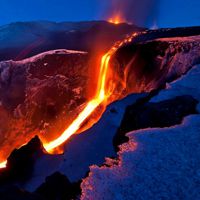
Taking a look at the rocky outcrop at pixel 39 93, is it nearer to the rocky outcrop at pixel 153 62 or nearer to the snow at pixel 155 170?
the rocky outcrop at pixel 153 62

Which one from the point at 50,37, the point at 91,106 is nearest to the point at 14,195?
the point at 91,106

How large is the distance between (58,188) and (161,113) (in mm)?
5416

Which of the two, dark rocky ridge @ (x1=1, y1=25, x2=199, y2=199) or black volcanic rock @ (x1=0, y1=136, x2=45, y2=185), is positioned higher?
dark rocky ridge @ (x1=1, y1=25, x2=199, y2=199)

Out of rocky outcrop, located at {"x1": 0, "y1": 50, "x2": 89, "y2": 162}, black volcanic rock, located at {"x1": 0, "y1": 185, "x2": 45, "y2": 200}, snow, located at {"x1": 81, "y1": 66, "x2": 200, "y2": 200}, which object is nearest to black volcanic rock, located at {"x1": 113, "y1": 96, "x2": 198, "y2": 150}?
snow, located at {"x1": 81, "y1": 66, "x2": 200, "y2": 200}

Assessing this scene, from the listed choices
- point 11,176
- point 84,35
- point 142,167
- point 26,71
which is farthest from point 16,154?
point 84,35

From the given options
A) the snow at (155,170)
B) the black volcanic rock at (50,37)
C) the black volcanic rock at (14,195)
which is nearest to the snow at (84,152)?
the snow at (155,170)

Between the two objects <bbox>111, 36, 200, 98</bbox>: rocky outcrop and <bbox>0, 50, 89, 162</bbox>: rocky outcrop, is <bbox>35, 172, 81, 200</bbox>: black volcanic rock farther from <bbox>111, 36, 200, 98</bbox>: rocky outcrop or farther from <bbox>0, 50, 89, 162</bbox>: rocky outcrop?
<bbox>0, 50, 89, 162</bbox>: rocky outcrop

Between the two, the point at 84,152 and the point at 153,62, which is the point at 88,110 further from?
the point at 84,152

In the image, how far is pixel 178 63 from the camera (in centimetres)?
1759

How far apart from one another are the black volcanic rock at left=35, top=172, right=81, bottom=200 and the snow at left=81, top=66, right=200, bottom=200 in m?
4.06

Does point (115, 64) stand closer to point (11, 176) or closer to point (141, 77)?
point (141, 77)

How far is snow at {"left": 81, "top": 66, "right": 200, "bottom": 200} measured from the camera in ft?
25.6

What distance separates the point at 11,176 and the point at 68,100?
1135 centimetres

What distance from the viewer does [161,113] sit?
1214 cm
